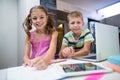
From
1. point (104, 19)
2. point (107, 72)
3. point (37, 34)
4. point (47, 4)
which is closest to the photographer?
point (107, 72)

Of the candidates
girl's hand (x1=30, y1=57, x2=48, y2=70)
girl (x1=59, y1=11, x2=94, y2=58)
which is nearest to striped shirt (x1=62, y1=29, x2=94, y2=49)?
girl (x1=59, y1=11, x2=94, y2=58)

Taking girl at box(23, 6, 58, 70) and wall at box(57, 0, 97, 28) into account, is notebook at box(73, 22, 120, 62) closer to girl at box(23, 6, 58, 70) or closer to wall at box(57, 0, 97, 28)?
girl at box(23, 6, 58, 70)

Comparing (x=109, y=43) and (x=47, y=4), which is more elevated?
(x=47, y=4)

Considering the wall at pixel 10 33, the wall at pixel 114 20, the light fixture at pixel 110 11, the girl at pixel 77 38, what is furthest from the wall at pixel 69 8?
the girl at pixel 77 38

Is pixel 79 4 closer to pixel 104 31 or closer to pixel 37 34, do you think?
pixel 37 34

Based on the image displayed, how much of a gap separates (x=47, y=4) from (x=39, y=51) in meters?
1.25

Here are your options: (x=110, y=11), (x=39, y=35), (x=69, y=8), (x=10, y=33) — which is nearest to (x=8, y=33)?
(x=10, y=33)

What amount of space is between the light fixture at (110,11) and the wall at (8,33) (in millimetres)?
2027

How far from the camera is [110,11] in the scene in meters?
3.42

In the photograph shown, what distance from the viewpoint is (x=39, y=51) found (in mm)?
1026

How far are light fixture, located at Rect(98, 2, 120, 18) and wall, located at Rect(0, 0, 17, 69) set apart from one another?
203 centimetres

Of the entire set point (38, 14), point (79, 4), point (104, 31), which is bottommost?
point (104, 31)

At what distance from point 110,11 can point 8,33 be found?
7.43ft

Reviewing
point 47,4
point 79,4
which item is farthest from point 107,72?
point 79,4
